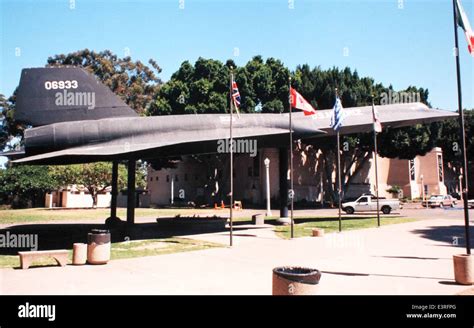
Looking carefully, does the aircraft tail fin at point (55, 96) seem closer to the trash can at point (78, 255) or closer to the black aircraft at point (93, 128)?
the black aircraft at point (93, 128)

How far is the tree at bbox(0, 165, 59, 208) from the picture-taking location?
175ft

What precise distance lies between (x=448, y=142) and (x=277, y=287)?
73.9m

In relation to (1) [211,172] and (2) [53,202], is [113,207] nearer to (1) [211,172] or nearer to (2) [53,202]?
(1) [211,172]

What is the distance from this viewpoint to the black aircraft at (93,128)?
1852 cm

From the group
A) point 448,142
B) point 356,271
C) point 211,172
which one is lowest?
point 356,271

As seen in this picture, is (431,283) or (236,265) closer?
(431,283)

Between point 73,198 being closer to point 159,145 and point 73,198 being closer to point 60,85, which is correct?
point 60,85

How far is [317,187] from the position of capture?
Result: 192 feet

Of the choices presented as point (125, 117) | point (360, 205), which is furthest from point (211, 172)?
point (125, 117)

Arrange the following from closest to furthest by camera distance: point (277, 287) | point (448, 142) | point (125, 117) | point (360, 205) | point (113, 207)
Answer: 1. point (277, 287)
2. point (125, 117)
3. point (113, 207)
4. point (360, 205)
5. point (448, 142)

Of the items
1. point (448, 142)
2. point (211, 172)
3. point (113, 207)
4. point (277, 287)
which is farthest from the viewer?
point (448, 142)

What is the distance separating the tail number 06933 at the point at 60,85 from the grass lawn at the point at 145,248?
337 inches
